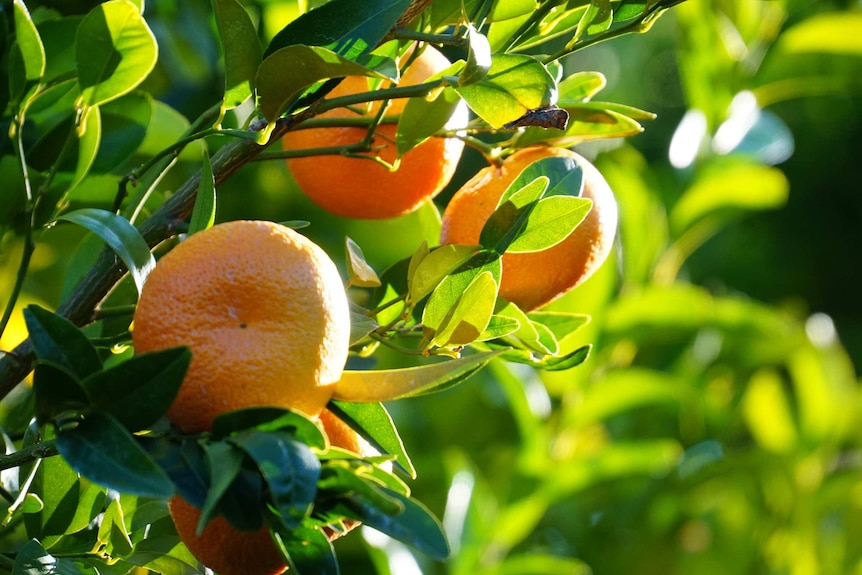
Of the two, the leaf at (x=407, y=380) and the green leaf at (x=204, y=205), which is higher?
the green leaf at (x=204, y=205)

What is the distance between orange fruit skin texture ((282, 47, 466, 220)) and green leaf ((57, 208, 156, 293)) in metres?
0.13

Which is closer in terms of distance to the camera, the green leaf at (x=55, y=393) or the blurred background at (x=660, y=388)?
the green leaf at (x=55, y=393)

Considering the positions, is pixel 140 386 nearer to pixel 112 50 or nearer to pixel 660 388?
pixel 112 50

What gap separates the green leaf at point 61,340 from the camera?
0.35 metres

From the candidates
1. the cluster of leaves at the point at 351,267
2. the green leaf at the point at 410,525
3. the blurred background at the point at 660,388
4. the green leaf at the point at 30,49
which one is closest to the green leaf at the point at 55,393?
the cluster of leaves at the point at 351,267

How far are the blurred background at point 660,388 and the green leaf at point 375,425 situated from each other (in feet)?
1.45

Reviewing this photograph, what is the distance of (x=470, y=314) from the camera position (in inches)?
16.4

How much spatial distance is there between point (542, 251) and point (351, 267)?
0.30 feet

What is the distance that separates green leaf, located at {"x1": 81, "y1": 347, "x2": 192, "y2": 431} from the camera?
334 mm

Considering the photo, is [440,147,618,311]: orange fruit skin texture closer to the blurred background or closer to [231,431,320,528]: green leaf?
[231,431,320,528]: green leaf

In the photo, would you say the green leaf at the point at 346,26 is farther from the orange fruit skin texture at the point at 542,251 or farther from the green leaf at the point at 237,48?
the orange fruit skin texture at the point at 542,251

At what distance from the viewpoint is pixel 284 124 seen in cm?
47

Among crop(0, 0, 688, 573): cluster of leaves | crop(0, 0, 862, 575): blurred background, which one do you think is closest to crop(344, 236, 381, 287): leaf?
crop(0, 0, 688, 573): cluster of leaves

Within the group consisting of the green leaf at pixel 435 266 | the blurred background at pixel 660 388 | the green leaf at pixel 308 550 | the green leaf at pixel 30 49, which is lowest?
the blurred background at pixel 660 388
